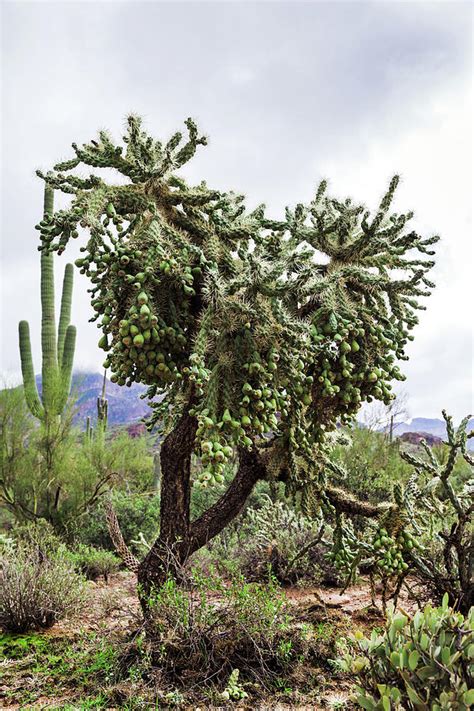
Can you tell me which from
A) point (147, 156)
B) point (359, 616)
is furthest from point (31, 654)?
point (147, 156)

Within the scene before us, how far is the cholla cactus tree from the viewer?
134 inches

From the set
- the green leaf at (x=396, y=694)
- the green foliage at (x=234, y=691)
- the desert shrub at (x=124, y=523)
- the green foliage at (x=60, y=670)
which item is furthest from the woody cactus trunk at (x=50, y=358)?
the green leaf at (x=396, y=694)

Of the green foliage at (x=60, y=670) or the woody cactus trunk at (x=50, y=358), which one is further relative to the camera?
the woody cactus trunk at (x=50, y=358)

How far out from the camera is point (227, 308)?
11.4ft

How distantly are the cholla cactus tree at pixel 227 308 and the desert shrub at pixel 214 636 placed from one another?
371 mm

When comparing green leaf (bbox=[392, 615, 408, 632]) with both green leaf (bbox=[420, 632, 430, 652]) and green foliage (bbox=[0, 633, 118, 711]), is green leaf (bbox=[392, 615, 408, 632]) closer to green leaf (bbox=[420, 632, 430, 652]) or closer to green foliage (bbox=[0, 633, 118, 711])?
green leaf (bbox=[420, 632, 430, 652])

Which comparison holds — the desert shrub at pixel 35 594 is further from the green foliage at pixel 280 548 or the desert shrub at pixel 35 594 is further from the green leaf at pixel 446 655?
the green leaf at pixel 446 655

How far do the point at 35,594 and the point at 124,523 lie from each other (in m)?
5.98

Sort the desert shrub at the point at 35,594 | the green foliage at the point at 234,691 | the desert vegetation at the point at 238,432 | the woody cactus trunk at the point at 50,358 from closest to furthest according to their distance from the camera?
the desert vegetation at the point at 238,432 → the green foliage at the point at 234,691 → the desert shrub at the point at 35,594 → the woody cactus trunk at the point at 50,358

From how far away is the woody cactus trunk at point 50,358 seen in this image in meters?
12.0

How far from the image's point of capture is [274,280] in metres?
3.51

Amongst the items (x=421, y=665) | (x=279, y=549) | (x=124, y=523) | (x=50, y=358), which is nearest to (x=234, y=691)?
(x=421, y=665)

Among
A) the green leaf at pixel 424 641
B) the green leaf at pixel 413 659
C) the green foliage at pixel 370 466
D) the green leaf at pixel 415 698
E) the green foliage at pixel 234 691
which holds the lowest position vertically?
the green foliage at pixel 234 691

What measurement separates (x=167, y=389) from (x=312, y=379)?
1.24m
